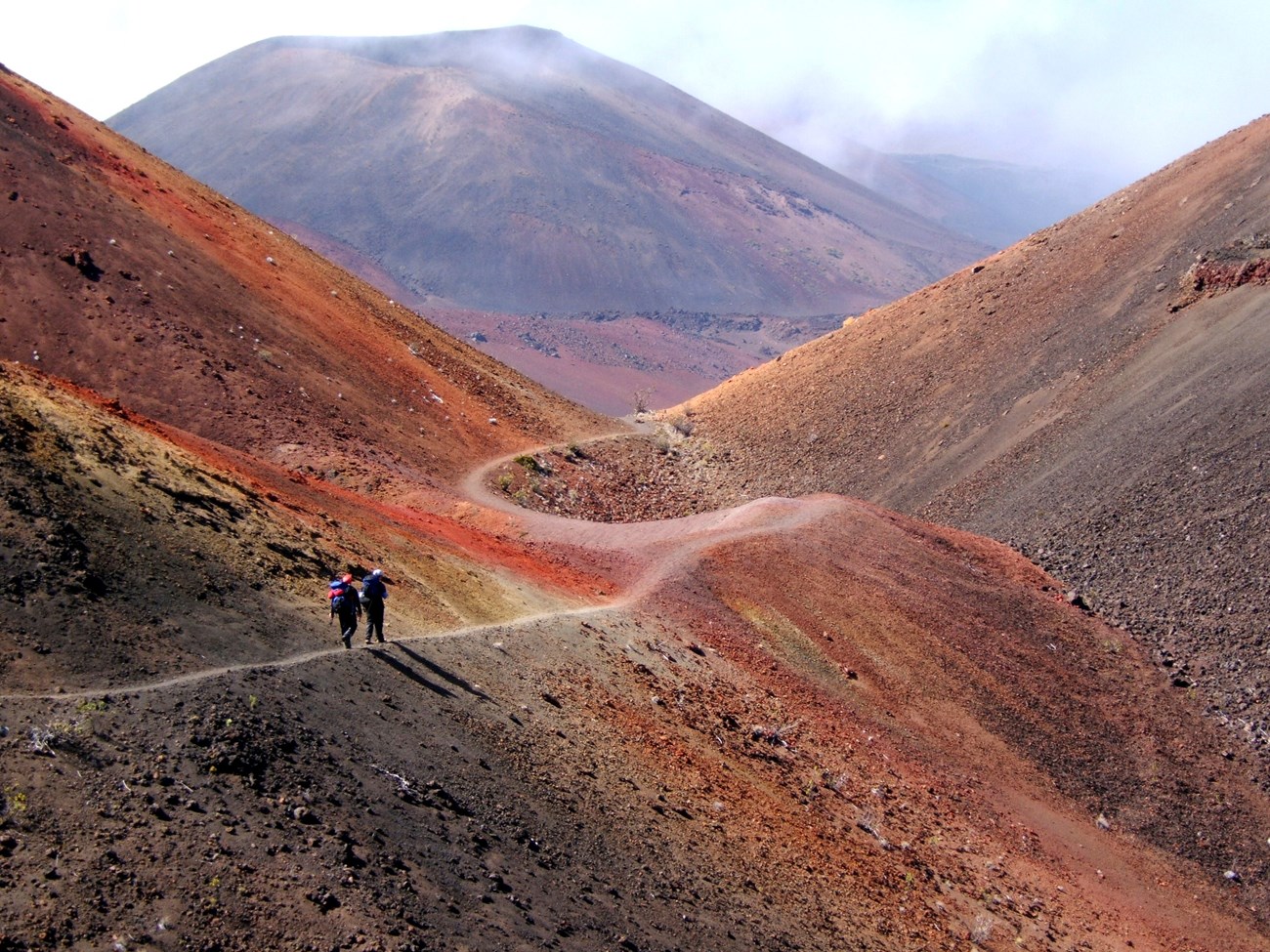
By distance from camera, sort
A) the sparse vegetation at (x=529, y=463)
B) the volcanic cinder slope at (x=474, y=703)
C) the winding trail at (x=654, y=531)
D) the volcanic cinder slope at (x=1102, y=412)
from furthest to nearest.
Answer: the sparse vegetation at (x=529, y=463)
the volcanic cinder slope at (x=1102, y=412)
the winding trail at (x=654, y=531)
the volcanic cinder slope at (x=474, y=703)

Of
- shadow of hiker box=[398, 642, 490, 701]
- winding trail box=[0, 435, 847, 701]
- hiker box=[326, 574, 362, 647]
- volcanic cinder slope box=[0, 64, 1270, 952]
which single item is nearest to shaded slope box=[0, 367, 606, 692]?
volcanic cinder slope box=[0, 64, 1270, 952]

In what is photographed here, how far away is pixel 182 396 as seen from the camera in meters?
24.8

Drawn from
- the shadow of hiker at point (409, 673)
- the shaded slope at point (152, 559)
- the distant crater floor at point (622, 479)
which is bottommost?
the distant crater floor at point (622, 479)

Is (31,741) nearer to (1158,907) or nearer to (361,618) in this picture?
(361,618)

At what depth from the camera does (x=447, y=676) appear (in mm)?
11906

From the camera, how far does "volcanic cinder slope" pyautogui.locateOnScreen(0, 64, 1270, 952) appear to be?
25.2ft

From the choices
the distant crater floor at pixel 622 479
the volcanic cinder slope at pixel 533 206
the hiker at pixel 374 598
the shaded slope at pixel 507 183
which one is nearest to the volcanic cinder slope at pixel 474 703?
the hiker at pixel 374 598

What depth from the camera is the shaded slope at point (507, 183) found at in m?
120

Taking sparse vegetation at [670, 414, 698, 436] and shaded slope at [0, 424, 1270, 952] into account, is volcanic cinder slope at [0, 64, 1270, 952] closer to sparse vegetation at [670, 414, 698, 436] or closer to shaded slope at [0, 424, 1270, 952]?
shaded slope at [0, 424, 1270, 952]

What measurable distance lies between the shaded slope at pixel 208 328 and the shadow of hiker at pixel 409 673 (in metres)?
13.3

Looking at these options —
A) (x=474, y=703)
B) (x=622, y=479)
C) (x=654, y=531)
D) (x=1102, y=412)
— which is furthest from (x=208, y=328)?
(x=1102, y=412)

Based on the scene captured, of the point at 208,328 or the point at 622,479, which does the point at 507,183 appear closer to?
the point at 622,479

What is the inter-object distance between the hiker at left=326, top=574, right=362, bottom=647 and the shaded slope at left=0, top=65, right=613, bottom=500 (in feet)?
43.4

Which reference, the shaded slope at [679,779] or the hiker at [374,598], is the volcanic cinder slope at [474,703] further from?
the hiker at [374,598]
